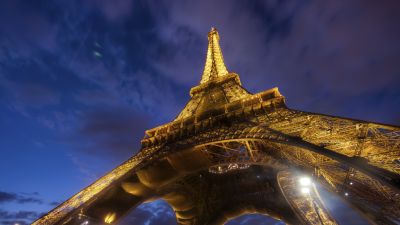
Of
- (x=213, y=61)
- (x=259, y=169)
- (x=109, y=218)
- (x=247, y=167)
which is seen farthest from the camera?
(x=213, y=61)

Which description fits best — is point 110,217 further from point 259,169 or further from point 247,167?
point 259,169

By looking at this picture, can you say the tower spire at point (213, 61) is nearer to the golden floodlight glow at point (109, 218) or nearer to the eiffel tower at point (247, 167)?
the eiffel tower at point (247, 167)

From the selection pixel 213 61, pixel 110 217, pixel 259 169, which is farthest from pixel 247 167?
pixel 110 217

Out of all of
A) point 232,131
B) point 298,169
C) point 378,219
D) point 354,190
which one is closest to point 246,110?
point 232,131

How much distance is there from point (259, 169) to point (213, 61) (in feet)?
32.6

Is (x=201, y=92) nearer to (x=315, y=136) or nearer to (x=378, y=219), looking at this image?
(x=315, y=136)

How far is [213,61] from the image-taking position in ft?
81.3

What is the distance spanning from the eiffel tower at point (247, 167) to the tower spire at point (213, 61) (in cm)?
12

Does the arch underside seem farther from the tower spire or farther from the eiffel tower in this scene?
the tower spire

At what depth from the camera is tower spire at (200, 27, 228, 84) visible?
23.3 m

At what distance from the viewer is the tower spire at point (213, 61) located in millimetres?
23302

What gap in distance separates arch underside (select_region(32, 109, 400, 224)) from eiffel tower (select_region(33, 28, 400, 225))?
3cm

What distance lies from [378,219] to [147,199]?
10.3 m

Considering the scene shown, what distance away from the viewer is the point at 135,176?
13656 millimetres
